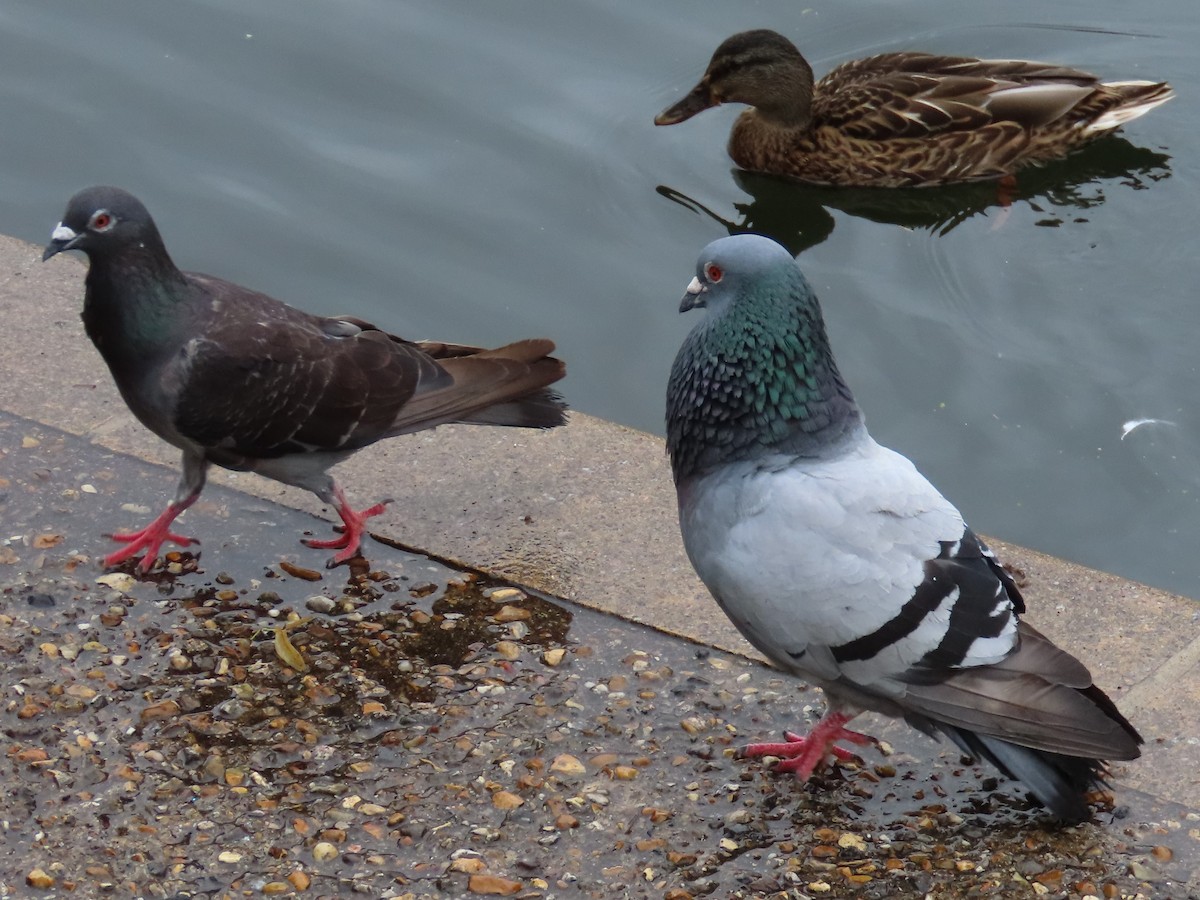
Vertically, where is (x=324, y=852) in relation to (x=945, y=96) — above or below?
below

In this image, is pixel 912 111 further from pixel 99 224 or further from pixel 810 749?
pixel 810 749

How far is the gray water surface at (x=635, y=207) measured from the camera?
6.51 meters

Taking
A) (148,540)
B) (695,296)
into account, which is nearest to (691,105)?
(695,296)

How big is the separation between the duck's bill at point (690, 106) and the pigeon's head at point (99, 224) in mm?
4049

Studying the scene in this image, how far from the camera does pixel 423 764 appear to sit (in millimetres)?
3990

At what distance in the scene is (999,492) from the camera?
6.20 m

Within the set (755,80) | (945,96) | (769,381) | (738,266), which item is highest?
(945,96)

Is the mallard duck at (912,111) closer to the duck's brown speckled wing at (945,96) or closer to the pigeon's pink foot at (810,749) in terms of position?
the duck's brown speckled wing at (945,96)

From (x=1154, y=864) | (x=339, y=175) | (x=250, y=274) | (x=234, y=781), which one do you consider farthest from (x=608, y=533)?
(x=339, y=175)

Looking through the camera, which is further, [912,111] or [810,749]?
[912,111]

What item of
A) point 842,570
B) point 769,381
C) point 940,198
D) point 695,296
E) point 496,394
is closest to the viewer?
point 842,570

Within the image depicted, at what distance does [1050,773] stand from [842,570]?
→ 711 millimetres

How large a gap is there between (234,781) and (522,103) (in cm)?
527

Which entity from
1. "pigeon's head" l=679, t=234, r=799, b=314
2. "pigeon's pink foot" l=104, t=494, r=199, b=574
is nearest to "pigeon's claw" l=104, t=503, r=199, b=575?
"pigeon's pink foot" l=104, t=494, r=199, b=574
